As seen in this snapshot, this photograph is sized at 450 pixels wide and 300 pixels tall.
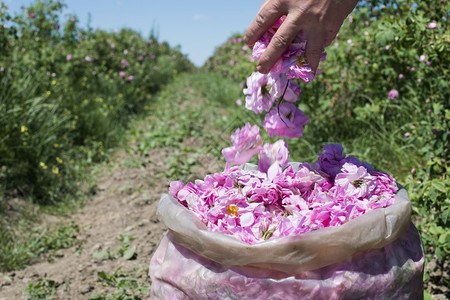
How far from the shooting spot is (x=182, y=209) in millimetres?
1326

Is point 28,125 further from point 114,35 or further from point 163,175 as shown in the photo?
point 114,35

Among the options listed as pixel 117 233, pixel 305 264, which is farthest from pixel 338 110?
pixel 305 264

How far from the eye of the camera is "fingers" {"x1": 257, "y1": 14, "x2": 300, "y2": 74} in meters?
1.26

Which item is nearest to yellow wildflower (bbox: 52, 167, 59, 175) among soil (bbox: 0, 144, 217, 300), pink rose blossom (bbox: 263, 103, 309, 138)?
soil (bbox: 0, 144, 217, 300)

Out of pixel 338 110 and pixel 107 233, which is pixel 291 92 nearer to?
pixel 107 233

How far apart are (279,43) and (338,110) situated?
2792 millimetres

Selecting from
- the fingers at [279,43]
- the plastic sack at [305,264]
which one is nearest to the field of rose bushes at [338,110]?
the plastic sack at [305,264]

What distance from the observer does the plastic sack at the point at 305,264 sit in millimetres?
1139

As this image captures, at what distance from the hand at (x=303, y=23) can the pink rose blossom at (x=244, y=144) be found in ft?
0.71

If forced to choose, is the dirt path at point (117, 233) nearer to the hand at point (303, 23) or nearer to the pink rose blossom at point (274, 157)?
the pink rose blossom at point (274, 157)

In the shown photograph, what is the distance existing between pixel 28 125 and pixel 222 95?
4.02 metres

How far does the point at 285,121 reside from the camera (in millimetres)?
1495

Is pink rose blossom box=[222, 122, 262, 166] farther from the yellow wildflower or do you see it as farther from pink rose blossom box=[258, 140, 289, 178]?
the yellow wildflower

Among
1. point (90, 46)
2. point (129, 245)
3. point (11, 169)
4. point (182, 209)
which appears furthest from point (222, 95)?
point (182, 209)
